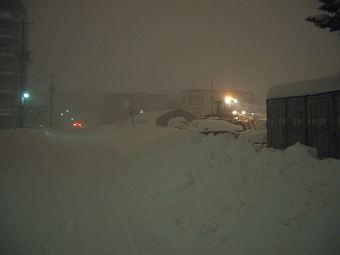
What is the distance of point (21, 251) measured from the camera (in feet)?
19.2

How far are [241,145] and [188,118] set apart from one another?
37.9 m

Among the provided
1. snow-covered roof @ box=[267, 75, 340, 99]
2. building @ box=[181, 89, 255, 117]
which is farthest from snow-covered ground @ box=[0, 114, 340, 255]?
building @ box=[181, 89, 255, 117]

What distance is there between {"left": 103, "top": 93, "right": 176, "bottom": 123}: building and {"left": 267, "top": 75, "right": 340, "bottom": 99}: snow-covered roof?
3264 inches

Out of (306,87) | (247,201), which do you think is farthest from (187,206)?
(306,87)

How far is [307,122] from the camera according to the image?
13.6m

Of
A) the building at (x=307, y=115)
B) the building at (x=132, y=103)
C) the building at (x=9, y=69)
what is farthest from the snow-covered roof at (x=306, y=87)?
the building at (x=132, y=103)

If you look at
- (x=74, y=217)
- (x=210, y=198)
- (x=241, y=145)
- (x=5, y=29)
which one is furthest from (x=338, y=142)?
(x=5, y=29)

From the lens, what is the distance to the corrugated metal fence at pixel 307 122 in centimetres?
1212

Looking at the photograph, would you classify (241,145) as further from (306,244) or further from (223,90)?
(223,90)

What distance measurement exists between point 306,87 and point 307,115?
1.19 metres

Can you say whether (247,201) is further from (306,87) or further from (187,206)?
(306,87)

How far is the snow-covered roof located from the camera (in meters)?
12.4

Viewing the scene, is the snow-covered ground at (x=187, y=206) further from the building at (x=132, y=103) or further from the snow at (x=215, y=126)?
the building at (x=132, y=103)

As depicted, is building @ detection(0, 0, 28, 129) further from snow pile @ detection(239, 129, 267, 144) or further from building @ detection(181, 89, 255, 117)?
snow pile @ detection(239, 129, 267, 144)
